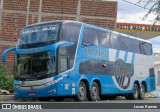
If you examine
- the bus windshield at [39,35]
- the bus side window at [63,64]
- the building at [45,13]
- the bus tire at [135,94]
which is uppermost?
the building at [45,13]

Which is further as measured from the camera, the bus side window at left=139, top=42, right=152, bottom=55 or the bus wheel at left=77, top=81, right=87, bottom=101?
the bus side window at left=139, top=42, right=152, bottom=55

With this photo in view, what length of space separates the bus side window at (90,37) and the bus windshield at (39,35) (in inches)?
69.4

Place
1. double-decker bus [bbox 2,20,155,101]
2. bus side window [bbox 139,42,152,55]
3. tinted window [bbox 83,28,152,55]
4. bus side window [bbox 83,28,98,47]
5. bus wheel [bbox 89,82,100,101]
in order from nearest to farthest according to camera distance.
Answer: double-decker bus [bbox 2,20,155,101]
bus side window [bbox 83,28,98,47]
bus wheel [bbox 89,82,100,101]
tinted window [bbox 83,28,152,55]
bus side window [bbox 139,42,152,55]

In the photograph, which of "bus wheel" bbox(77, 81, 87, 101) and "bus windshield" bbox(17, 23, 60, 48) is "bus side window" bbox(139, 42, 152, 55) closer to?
"bus wheel" bbox(77, 81, 87, 101)

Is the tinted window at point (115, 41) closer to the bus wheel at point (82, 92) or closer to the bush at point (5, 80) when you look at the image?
the bus wheel at point (82, 92)

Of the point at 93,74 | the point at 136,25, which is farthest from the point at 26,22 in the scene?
the point at 136,25

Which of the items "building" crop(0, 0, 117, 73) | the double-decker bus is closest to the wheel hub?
the double-decker bus

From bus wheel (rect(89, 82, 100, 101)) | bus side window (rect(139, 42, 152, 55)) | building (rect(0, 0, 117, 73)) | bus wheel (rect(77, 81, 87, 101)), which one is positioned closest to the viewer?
bus wheel (rect(77, 81, 87, 101))

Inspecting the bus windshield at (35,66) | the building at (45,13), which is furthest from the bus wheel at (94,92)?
the building at (45,13)

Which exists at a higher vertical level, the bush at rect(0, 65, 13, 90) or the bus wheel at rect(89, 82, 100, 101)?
the bush at rect(0, 65, 13, 90)

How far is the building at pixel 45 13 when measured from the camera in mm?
29219

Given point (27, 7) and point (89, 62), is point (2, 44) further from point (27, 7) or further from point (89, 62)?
point (89, 62)

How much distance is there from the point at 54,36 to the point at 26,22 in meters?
11.9

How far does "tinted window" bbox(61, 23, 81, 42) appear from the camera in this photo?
1816cm
